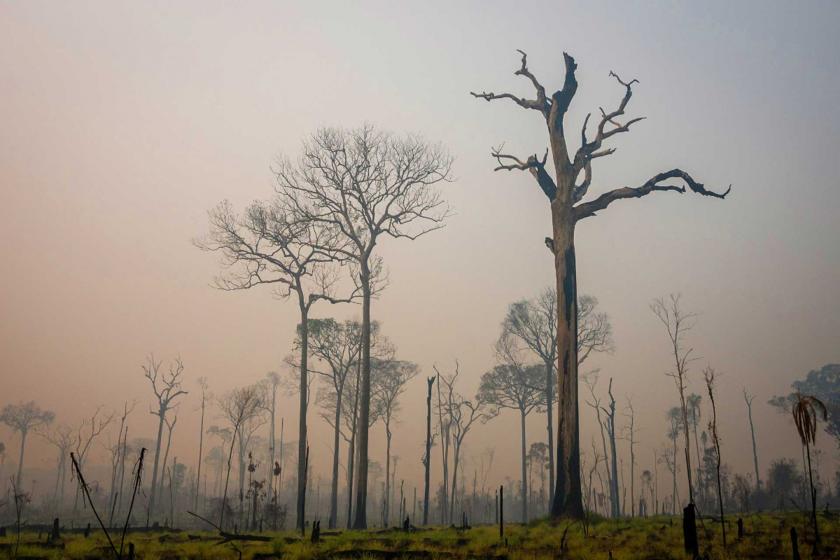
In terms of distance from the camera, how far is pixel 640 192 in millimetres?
15750

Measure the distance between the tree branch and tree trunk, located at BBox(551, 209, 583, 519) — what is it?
43cm

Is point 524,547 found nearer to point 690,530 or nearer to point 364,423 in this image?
point 690,530

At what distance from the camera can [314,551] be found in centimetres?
916

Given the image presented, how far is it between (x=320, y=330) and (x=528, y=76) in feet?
67.4

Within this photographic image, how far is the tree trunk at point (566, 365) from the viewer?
13672 mm

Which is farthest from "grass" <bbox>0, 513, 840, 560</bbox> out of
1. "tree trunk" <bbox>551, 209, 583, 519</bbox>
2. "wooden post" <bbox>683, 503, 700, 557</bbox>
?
"tree trunk" <bbox>551, 209, 583, 519</bbox>

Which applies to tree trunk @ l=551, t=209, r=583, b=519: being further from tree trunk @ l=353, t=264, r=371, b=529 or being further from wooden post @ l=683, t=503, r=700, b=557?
tree trunk @ l=353, t=264, r=371, b=529

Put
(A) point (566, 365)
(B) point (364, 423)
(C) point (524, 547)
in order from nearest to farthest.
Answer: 1. (C) point (524, 547)
2. (A) point (566, 365)
3. (B) point (364, 423)

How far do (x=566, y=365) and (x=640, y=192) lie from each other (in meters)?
5.36

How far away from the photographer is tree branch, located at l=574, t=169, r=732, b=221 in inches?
607

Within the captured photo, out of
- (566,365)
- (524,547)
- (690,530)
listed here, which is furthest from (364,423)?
(690,530)

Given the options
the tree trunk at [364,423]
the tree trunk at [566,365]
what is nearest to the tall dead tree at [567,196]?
the tree trunk at [566,365]

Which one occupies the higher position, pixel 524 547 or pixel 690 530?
pixel 690 530

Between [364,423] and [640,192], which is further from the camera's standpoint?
[364,423]
